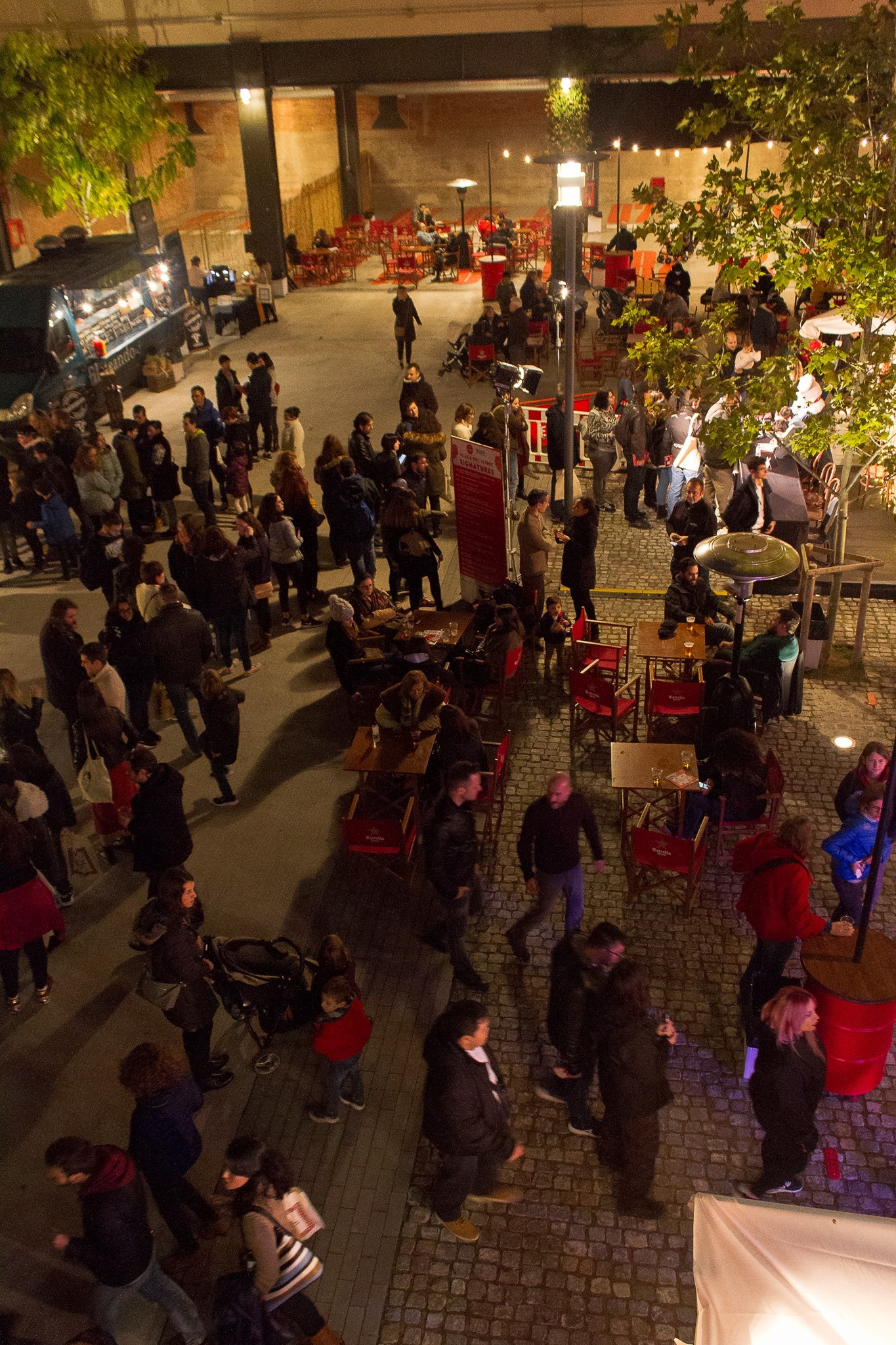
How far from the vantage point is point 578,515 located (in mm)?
10109

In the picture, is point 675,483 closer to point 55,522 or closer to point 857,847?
point 55,522

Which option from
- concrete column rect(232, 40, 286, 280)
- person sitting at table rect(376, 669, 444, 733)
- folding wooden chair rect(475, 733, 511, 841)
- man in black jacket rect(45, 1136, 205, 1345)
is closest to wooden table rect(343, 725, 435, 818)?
person sitting at table rect(376, 669, 444, 733)

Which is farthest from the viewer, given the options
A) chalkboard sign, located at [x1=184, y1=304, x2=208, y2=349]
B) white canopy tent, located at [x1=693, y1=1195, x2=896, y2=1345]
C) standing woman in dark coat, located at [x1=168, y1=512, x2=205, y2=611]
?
chalkboard sign, located at [x1=184, y1=304, x2=208, y2=349]

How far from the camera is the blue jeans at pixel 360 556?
37.2ft

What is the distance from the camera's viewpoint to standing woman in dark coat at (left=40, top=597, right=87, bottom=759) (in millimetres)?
8578

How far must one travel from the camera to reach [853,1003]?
557 centimetres

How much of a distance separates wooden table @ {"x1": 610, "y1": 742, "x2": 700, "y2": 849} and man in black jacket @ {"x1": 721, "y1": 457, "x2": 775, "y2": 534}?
13.4 feet

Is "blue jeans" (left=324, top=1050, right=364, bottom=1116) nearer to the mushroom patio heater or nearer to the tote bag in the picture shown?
the tote bag

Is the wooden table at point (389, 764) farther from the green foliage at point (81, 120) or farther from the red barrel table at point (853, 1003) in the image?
the green foliage at point (81, 120)

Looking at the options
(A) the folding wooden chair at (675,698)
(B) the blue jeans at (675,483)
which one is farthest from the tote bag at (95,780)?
(B) the blue jeans at (675,483)

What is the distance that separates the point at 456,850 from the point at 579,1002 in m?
1.33

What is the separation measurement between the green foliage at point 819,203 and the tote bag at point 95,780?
5.86 meters


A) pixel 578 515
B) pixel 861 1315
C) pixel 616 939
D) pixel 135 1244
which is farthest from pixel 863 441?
pixel 135 1244

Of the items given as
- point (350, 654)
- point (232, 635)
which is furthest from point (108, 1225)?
point (232, 635)
